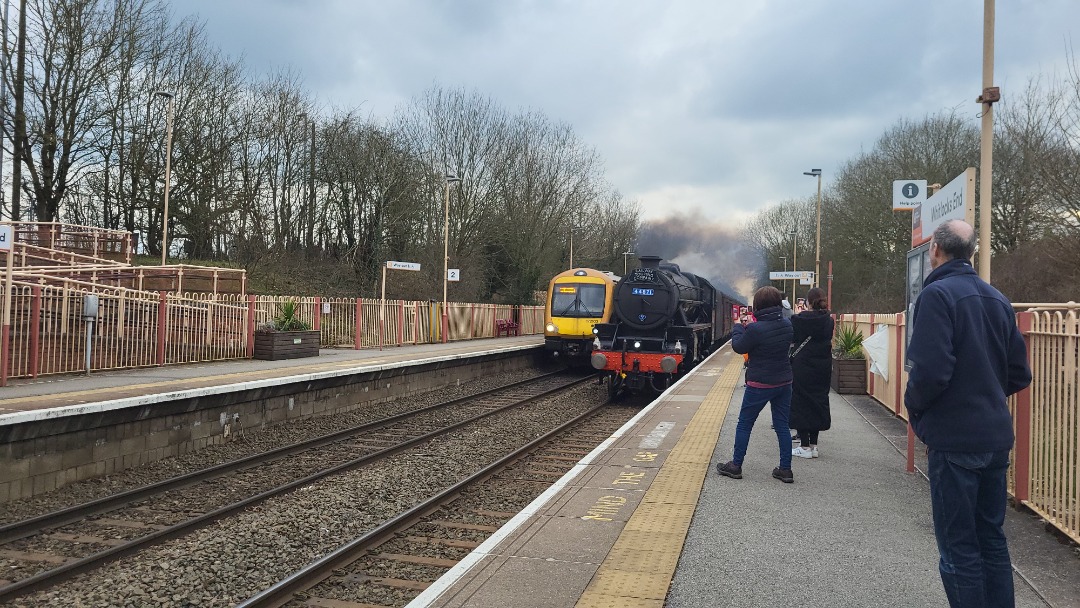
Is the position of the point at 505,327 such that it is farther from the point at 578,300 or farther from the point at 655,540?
the point at 655,540

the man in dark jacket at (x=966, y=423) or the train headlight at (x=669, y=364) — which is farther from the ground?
the man in dark jacket at (x=966, y=423)

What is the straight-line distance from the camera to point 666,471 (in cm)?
656

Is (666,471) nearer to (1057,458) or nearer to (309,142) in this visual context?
(1057,458)

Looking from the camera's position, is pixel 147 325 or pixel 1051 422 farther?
pixel 147 325

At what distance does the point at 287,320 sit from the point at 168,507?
9805 mm

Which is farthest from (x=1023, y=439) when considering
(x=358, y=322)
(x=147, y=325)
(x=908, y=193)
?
(x=358, y=322)

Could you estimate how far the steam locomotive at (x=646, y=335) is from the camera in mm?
15188

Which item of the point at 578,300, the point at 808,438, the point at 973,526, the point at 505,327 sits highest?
the point at 578,300

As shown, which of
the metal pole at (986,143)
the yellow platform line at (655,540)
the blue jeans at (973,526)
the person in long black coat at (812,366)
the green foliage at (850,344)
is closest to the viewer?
the blue jeans at (973,526)

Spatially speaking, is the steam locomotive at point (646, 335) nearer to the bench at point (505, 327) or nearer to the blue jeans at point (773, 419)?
the blue jeans at point (773, 419)

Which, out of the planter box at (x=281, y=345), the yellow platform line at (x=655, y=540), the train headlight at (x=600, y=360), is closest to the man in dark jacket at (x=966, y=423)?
the yellow platform line at (x=655, y=540)

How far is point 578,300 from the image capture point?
21.3m

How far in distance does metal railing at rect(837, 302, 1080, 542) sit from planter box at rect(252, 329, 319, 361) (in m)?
14.2

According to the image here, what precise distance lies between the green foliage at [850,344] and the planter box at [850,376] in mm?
389
